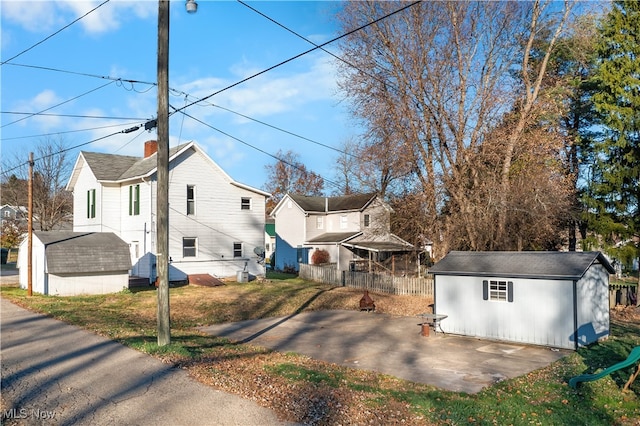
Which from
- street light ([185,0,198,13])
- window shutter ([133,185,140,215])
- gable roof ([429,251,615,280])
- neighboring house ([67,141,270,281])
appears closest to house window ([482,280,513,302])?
gable roof ([429,251,615,280])

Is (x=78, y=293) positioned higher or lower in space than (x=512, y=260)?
lower

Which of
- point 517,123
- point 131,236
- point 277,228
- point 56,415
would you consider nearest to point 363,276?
point 517,123

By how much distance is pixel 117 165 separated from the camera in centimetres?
3319

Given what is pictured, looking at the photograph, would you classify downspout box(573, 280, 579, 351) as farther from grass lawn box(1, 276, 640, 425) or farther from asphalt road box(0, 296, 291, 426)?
asphalt road box(0, 296, 291, 426)

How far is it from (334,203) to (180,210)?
729 inches

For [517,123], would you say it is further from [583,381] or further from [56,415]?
[56,415]

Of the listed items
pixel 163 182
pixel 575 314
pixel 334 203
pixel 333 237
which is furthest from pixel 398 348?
pixel 334 203

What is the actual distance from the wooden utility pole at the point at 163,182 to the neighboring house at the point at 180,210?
16.7m

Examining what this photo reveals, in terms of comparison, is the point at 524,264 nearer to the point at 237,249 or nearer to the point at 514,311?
the point at 514,311

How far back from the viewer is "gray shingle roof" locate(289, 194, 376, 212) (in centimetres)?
4234

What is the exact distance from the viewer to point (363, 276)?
30.2m

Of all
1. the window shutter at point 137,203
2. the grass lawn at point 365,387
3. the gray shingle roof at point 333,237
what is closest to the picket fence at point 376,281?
the gray shingle roof at point 333,237

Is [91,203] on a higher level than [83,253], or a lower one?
higher

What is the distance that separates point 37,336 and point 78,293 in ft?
36.9
